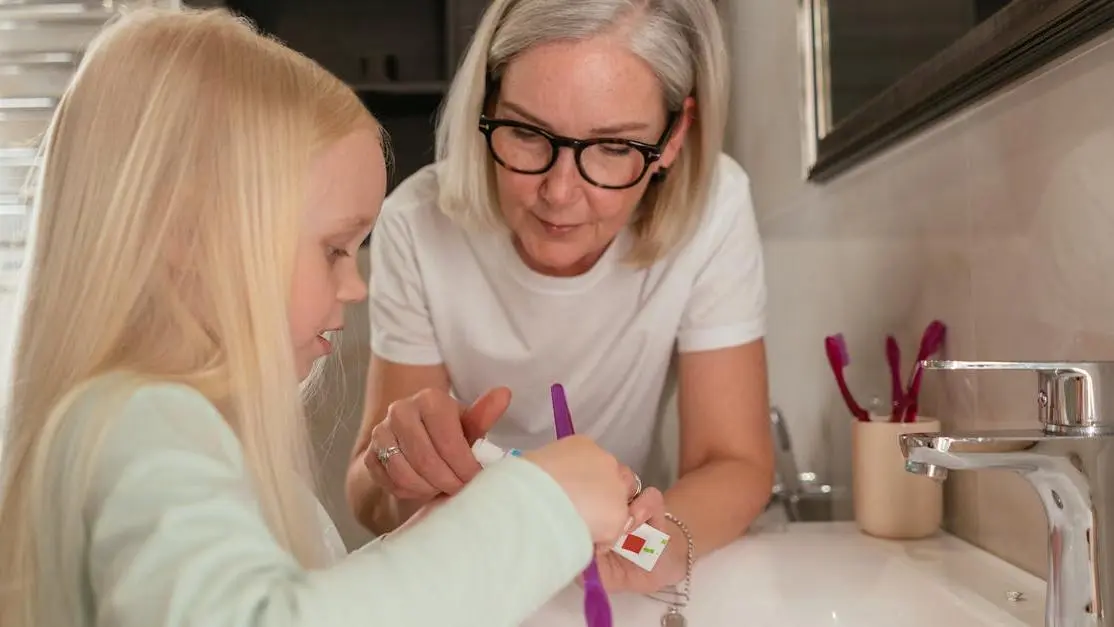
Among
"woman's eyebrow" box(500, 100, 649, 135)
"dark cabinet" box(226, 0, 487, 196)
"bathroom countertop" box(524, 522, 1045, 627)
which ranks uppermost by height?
"dark cabinet" box(226, 0, 487, 196)

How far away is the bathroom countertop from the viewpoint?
742 millimetres

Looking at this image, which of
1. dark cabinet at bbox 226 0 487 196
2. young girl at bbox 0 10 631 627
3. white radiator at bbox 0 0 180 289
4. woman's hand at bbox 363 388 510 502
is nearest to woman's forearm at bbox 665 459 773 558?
woman's hand at bbox 363 388 510 502

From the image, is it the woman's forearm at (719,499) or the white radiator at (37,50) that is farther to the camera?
the white radiator at (37,50)

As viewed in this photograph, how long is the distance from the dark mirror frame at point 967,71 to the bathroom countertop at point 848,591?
409 mm

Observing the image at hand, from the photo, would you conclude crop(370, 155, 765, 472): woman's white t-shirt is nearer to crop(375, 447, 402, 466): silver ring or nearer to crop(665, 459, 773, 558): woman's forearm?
crop(665, 459, 773, 558): woman's forearm

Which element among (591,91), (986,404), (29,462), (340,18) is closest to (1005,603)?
(986,404)

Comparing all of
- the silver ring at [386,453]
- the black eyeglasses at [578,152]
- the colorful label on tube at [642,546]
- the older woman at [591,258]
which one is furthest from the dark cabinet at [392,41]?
the colorful label on tube at [642,546]

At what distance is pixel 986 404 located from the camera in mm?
850

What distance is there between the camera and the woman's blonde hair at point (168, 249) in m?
0.54

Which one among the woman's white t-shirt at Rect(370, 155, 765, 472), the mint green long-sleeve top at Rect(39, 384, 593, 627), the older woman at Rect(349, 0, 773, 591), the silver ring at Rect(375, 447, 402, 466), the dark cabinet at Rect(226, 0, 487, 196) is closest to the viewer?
the mint green long-sleeve top at Rect(39, 384, 593, 627)

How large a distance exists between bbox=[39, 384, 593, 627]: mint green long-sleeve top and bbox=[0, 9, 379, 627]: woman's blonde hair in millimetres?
36

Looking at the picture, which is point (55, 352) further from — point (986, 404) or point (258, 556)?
point (986, 404)

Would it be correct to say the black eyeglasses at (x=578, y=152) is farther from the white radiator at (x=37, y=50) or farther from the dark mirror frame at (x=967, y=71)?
the white radiator at (x=37, y=50)

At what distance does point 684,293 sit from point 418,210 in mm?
316
